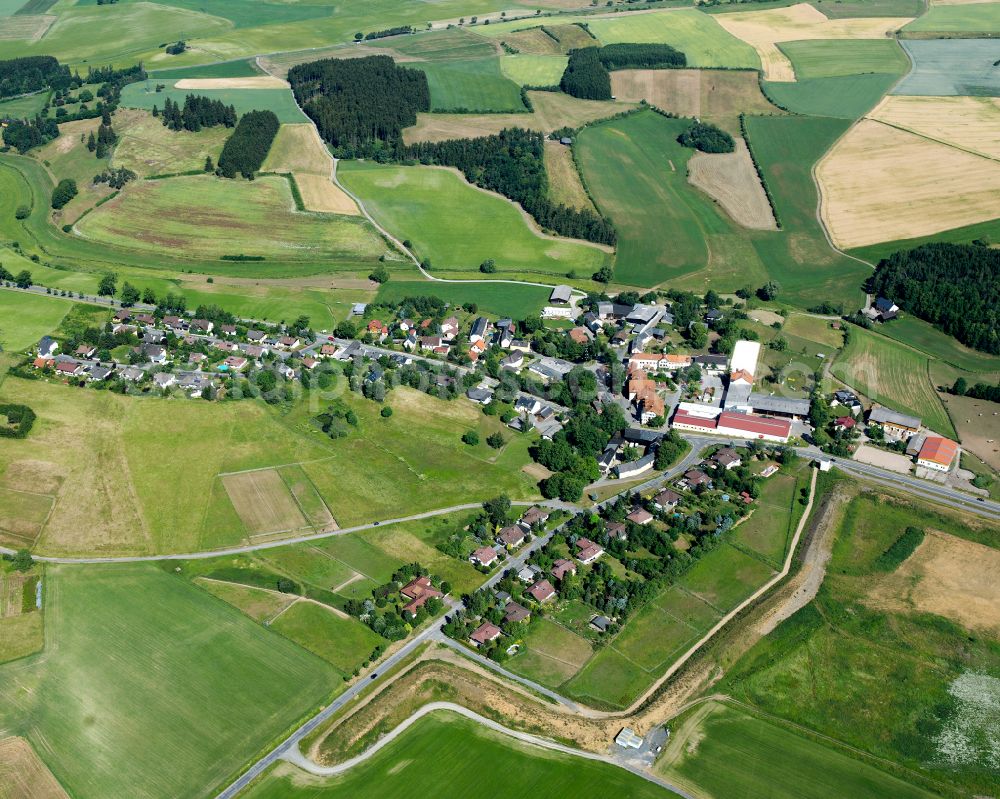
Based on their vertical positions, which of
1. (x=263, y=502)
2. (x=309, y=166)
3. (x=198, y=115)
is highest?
(x=198, y=115)

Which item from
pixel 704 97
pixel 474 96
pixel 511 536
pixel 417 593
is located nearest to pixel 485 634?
pixel 417 593

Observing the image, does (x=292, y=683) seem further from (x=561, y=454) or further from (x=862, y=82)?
(x=862, y=82)

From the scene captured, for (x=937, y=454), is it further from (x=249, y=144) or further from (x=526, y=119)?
(x=249, y=144)

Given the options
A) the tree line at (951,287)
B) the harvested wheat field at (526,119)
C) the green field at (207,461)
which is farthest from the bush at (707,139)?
the green field at (207,461)

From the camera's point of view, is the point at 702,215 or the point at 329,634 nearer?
the point at 329,634

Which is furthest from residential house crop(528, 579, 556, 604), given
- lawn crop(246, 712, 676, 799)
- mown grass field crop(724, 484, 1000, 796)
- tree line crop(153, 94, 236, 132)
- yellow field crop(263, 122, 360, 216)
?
tree line crop(153, 94, 236, 132)

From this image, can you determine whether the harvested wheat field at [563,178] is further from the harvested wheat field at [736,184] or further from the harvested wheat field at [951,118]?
the harvested wheat field at [951,118]

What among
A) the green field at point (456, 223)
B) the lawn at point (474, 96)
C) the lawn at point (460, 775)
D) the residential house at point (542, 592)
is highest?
the lawn at point (474, 96)
